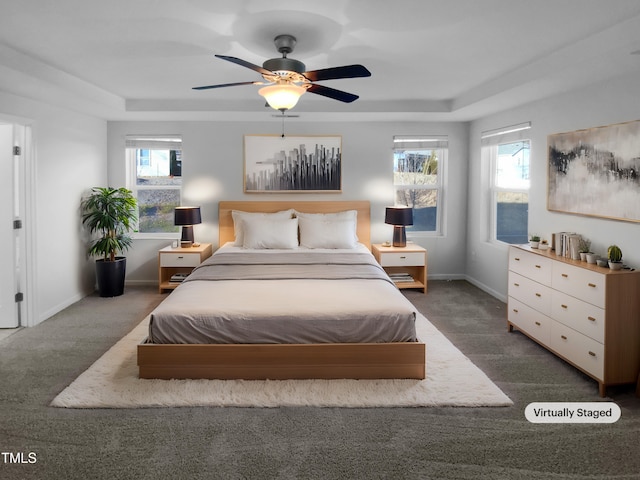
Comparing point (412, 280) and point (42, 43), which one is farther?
point (412, 280)

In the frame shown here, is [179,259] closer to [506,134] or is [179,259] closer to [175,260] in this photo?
[175,260]

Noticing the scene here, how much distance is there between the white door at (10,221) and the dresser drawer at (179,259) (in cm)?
156

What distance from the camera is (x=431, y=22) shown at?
111 inches

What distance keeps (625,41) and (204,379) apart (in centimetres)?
332

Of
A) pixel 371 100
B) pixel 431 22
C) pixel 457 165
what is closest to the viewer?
pixel 431 22

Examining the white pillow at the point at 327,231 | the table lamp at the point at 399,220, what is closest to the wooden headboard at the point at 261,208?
the white pillow at the point at 327,231

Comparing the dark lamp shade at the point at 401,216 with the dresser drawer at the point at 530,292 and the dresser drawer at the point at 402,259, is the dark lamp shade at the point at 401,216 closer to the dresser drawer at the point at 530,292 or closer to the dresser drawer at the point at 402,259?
the dresser drawer at the point at 402,259

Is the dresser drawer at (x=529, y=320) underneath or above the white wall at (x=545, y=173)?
underneath

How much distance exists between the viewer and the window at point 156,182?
244 inches

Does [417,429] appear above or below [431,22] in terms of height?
below

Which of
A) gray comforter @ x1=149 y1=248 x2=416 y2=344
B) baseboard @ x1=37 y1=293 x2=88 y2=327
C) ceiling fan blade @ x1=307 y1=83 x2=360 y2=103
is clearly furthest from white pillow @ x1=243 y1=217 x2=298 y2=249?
ceiling fan blade @ x1=307 y1=83 x2=360 y2=103

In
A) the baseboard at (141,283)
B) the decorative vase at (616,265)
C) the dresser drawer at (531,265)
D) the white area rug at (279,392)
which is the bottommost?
the white area rug at (279,392)

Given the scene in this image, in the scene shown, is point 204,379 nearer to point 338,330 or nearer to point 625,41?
point 338,330

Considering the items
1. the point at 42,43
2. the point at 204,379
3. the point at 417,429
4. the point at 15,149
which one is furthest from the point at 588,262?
the point at 15,149
